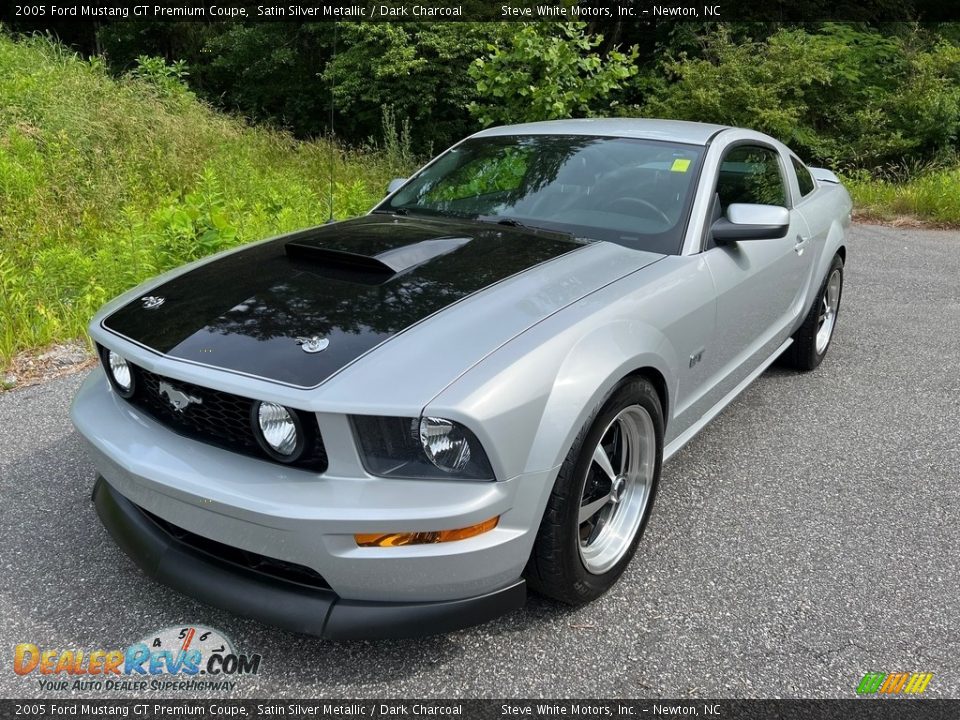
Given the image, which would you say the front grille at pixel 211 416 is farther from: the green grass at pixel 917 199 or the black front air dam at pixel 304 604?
the green grass at pixel 917 199

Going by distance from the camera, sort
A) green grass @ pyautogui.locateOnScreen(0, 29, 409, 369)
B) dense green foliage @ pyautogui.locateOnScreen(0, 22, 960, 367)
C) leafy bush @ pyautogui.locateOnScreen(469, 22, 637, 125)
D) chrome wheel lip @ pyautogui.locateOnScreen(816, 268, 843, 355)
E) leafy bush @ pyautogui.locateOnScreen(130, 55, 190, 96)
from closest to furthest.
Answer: chrome wheel lip @ pyautogui.locateOnScreen(816, 268, 843, 355), green grass @ pyautogui.locateOnScreen(0, 29, 409, 369), dense green foliage @ pyautogui.locateOnScreen(0, 22, 960, 367), leafy bush @ pyautogui.locateOnScreen(469, 22, 637, 125), leafy bush @ pyautogui.locateOnScreen(130, 55, 190, 96)

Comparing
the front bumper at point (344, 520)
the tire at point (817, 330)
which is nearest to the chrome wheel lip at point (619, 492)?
the front bumper at point (344, 520)

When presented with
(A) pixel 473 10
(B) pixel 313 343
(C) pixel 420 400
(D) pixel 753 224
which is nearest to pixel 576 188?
(D) pixel 753 224

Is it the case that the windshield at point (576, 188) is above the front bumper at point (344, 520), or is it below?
above

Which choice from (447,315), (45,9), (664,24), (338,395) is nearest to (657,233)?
(447,315)

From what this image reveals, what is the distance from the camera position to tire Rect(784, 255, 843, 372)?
14.0 ft

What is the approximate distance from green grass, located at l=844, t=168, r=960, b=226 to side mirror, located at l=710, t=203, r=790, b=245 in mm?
8686

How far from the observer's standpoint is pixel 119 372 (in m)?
2.32

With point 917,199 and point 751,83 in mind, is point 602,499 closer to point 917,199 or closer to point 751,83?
point 917,199

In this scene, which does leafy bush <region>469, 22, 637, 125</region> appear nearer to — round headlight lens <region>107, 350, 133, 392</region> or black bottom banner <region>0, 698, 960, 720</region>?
round headlight lens <region>107, 350, 133, 392</region>

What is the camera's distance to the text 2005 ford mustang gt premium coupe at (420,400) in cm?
184

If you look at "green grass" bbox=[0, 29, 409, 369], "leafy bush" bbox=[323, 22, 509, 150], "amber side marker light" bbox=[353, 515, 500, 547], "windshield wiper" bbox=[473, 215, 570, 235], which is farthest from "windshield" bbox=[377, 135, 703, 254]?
"leafy bush" bbox=[323, 22, 509, 150]

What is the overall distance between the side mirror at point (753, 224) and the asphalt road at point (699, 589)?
1.04 meters

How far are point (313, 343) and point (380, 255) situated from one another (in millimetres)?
626
